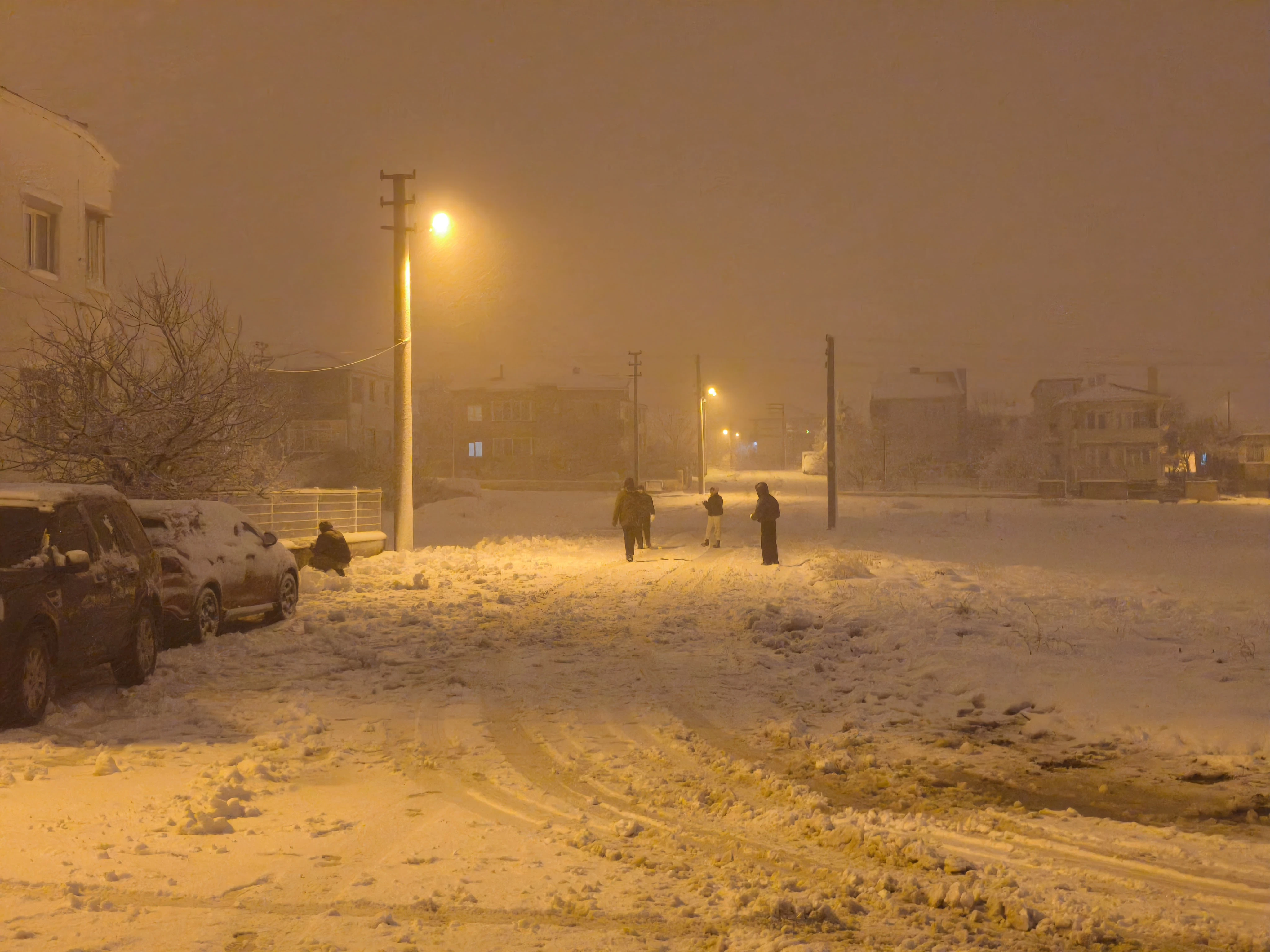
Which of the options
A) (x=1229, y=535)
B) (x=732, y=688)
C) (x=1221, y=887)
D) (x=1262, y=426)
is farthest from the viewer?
(x=1262, y=426)

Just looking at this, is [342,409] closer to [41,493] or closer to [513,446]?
[513,446]

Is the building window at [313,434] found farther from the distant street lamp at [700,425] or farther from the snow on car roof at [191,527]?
the snow on car roof at [191,527]

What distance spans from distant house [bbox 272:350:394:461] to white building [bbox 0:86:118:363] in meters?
39.9

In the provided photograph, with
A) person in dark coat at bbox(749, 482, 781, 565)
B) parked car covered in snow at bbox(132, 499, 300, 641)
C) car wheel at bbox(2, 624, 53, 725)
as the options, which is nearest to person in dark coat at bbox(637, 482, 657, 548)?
person in dark coat at bbox(749, 482, 781, 565)

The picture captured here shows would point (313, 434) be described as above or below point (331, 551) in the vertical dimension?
above

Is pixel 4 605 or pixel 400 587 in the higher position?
pixel 4 605

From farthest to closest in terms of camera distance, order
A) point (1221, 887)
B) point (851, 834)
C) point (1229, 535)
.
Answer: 1. point (1229, 535)
2. point (851, 834)
3. point (1221, 887)

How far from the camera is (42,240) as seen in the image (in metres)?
21.8

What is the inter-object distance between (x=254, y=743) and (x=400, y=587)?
10491 mm

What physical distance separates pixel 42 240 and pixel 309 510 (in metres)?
7.86

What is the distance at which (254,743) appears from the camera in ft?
24.4

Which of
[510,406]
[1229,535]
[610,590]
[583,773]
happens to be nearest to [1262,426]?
[510,406]

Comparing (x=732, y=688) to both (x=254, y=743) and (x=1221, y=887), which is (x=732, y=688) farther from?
(x=1221, y=887)

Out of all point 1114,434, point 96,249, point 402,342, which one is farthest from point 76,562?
point 1114,434
